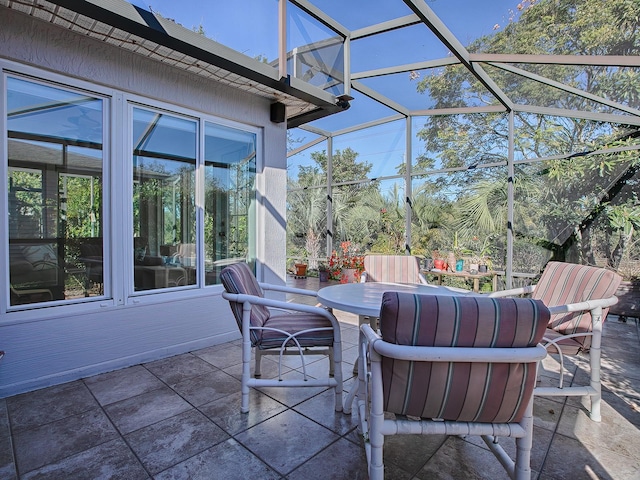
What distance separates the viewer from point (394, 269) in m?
3.60

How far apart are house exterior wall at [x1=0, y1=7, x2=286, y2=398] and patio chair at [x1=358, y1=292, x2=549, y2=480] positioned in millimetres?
2533

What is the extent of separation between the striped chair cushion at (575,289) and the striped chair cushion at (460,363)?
1.31m

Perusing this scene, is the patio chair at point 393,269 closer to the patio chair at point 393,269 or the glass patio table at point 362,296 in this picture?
the patio chair at point 393,269

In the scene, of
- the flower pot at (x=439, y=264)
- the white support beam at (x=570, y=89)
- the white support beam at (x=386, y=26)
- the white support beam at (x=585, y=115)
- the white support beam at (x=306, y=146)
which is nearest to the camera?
the white support beam at (x=386, y=26)

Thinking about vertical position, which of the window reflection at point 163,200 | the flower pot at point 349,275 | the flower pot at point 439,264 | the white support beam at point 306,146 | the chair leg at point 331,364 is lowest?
the chair leg at point 331,364

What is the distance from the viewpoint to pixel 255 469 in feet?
5.49

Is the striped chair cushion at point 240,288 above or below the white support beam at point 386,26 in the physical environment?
below

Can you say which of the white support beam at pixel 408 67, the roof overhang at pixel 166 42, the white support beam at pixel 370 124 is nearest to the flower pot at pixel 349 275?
the white support beam at pixel 370 124

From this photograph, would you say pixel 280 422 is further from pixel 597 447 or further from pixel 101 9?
pixel 101 9

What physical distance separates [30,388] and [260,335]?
1882 mm

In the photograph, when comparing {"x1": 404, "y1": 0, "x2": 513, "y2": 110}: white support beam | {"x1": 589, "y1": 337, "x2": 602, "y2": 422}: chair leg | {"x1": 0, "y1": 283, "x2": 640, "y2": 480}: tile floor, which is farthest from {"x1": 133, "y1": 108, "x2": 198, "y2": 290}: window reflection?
{"x1": 589, "y1": 337, "x2": 602, "y2": 422}: chair leg

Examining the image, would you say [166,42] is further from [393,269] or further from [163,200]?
[393,269]

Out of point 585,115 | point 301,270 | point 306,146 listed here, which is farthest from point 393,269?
point 306,146

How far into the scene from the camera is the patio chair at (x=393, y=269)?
3543 millimetres
